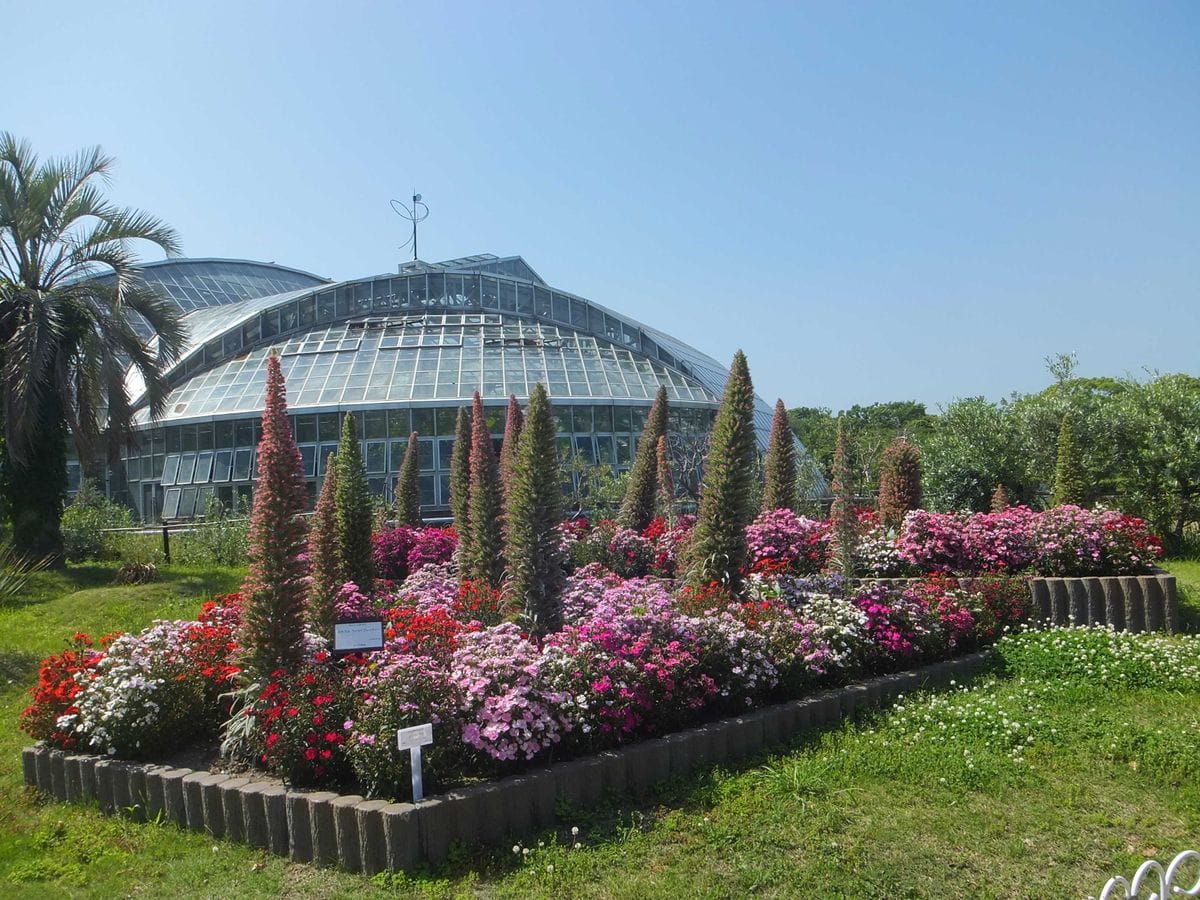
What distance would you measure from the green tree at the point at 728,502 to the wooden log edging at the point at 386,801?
2483 mm

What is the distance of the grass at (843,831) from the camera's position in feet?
14.9

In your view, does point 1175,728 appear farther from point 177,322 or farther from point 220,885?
point 177,322

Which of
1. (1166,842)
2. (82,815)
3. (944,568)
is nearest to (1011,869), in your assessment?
(1166,842)

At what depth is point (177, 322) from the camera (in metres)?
15.6

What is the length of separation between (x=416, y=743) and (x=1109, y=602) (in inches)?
342

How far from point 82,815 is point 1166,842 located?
675 cm

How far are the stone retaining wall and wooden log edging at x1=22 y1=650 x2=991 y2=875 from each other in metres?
4.73

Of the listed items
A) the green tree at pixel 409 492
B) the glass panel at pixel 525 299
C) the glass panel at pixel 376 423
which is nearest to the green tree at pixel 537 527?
the green tree at pixel 409 492

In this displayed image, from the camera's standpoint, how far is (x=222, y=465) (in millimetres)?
24281

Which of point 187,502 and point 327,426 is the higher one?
point 327,426

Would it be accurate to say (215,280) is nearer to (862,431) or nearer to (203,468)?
(203,468)

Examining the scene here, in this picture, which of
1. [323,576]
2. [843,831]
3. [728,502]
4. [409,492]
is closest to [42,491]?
[409,492]

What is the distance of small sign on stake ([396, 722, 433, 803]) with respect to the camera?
193 inches

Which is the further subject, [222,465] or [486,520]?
[222,465]
